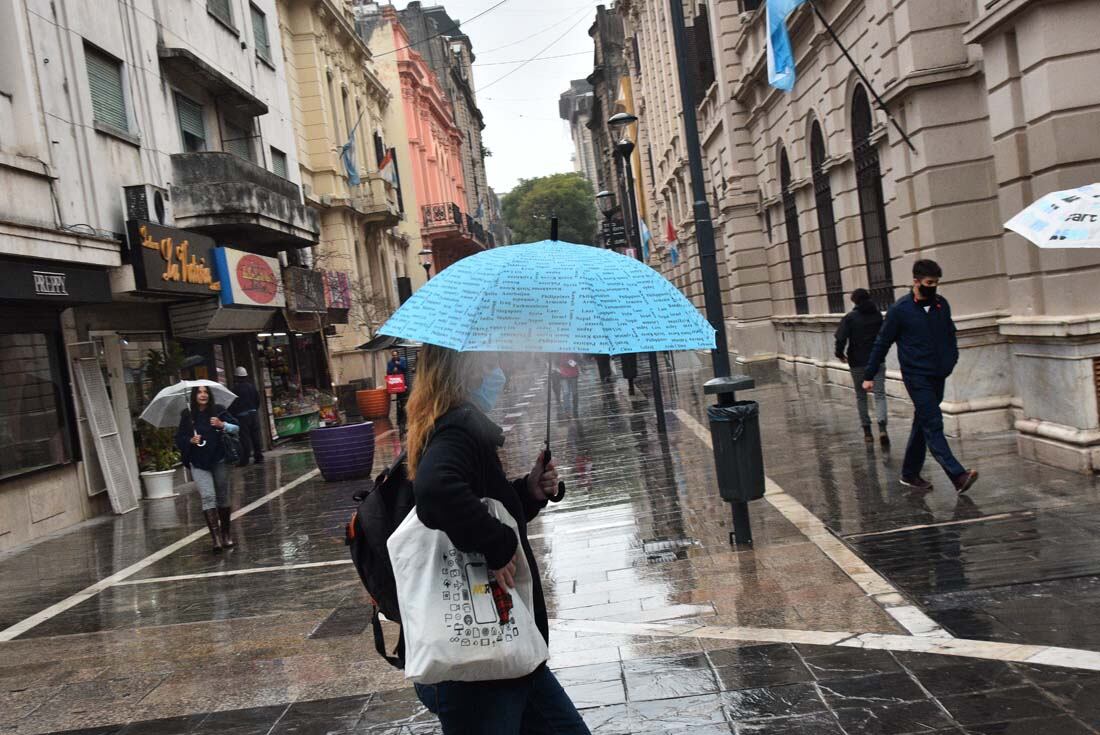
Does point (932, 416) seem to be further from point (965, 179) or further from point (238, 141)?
point (238, 141)

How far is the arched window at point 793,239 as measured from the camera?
21141 millimetres

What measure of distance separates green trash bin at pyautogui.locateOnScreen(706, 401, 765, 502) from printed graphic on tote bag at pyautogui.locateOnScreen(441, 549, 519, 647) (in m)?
4.51

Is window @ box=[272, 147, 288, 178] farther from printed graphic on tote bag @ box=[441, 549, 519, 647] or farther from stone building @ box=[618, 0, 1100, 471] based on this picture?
printed graphic on tote bag @ box=[441, 549, 519, 647]

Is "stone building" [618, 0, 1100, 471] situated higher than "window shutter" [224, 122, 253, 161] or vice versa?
"window shutter" [224, 122, 253, 161]

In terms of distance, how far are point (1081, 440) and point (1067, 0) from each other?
3.52 metres

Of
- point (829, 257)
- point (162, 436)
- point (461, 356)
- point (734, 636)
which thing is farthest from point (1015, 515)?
point (162, 436)

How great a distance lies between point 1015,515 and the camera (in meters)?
7.39

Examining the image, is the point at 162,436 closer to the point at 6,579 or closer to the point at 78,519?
the point at 78,519

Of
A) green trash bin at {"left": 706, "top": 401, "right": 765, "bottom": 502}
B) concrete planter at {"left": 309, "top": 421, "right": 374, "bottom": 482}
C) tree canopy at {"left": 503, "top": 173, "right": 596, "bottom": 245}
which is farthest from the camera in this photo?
tree canopy at {"left": 503, "top": 173, "right": 596, "bottom": 245}

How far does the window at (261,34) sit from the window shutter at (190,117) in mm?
4324

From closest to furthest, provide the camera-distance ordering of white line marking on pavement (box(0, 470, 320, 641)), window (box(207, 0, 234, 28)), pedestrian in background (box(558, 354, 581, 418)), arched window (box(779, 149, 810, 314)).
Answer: white line marking on pavement (box(0, 470, 320, 641)) → pedestrian in background (box(558, 354, 581, 418)) → window (box(207, 0, 234, 28)) → arched window (box(779, 149, 810, 314))

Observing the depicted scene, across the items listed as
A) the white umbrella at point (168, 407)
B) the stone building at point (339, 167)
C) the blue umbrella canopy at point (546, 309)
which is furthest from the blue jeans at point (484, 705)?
the stone building at point (339, 167)

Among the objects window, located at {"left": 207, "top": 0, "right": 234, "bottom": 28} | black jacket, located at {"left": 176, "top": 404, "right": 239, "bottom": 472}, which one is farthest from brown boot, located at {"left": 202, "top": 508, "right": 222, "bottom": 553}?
window, located at {"left": 207, "top": 0, "right": 234, "bottom": 28}

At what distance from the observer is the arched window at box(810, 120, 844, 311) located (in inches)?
698
